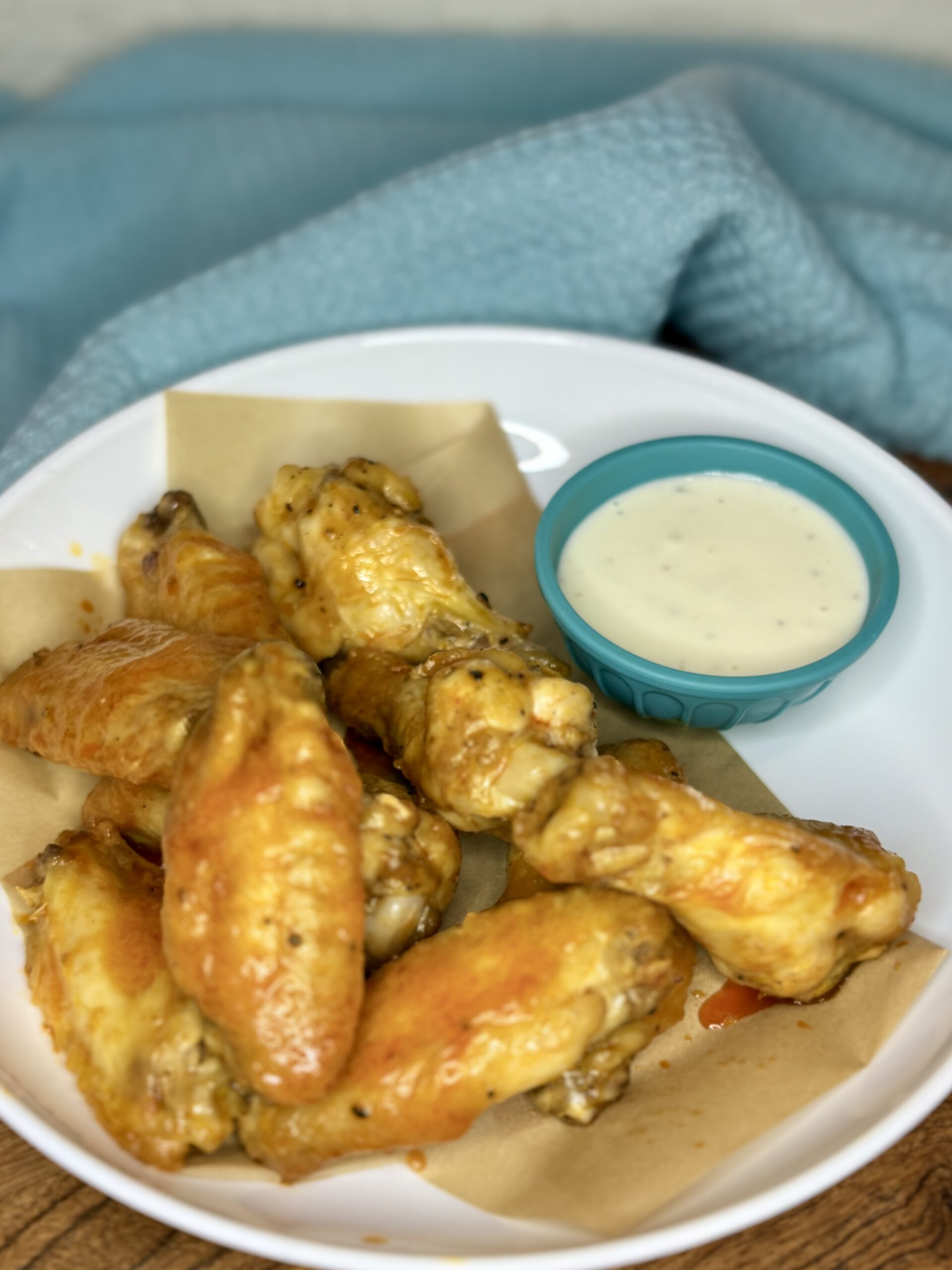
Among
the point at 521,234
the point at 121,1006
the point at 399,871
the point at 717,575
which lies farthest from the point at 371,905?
the point at 521,234

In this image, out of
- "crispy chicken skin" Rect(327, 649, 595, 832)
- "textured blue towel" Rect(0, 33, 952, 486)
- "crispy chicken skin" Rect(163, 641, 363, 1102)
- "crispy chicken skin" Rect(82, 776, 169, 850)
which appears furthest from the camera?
"textured blue towel" Rect(0, 33, 952, 486)

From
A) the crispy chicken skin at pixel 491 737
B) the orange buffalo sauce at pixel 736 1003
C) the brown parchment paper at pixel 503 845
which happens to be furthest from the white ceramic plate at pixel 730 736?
the crispy chicken skin at pixel 491 737

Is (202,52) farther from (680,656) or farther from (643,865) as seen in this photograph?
(643,865)

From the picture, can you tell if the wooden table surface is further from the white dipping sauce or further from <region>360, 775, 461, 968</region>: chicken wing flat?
the white dipping sauce

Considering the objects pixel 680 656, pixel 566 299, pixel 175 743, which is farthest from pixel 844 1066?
pixel 566 299

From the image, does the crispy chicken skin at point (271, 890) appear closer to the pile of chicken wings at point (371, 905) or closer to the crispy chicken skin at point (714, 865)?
the pile of chicken wings at point (371, 905)

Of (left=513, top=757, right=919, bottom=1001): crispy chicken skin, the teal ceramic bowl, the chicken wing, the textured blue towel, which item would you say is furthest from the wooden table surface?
the textured blue towel

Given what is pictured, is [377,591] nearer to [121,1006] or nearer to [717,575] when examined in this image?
[717,575]

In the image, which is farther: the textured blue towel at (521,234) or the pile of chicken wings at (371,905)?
the textured blue towel at (521,234)
